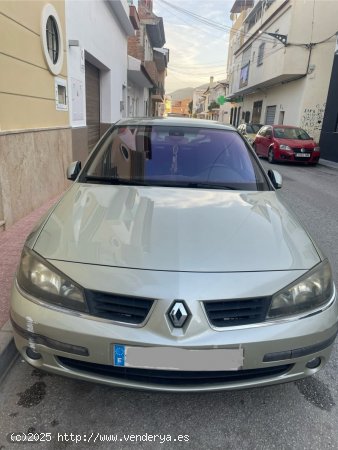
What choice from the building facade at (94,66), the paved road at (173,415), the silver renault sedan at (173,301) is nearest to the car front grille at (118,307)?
the silver renault sedan at (173,301)

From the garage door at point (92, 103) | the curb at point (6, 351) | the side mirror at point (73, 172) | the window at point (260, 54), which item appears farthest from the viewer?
the window at point (260, 54)

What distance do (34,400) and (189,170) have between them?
1920 millimetres

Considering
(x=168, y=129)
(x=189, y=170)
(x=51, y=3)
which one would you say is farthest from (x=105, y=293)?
(x=51, y=3)

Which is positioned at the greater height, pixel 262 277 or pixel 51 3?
pixel 51 3

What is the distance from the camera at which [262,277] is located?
1.76 m

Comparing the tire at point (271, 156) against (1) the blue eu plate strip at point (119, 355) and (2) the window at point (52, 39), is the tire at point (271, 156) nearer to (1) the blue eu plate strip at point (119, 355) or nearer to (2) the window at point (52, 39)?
(2) the window at point (52, 39)

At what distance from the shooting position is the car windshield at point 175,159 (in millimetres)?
2832

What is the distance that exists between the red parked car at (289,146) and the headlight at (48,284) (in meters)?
12.6

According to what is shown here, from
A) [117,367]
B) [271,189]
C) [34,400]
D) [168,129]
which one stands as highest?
[168,129]

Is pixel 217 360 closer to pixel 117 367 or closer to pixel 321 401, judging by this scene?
pixel 117 367

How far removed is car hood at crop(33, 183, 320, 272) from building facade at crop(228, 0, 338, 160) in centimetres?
1736

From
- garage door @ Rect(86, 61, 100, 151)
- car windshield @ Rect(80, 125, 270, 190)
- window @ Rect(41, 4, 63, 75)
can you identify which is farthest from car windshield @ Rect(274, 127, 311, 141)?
car windshield @ Rect(80, 125, 270, 190)

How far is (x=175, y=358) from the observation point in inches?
63.4

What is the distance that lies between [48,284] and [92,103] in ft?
31.2
